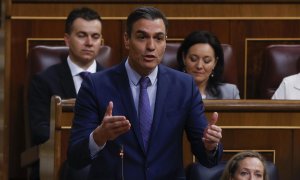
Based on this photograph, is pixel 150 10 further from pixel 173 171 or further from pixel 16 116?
pixel 16 116

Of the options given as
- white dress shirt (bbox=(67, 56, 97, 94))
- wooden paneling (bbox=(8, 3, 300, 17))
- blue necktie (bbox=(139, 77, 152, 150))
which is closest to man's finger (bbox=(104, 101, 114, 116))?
blue necktie (bbox=(139, 77, 152, 150))

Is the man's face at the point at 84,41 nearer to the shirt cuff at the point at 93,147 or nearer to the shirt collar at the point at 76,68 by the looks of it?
the shirt collar at the point at 76,68

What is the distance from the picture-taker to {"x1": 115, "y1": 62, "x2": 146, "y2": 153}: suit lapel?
4.60 feet

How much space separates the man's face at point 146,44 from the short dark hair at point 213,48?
31.9 inches

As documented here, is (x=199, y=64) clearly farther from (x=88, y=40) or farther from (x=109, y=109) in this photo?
(x=109, y=109)

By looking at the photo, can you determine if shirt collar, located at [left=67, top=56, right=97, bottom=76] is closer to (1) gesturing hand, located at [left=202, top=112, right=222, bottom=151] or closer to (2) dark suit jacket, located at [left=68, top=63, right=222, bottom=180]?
(2) dark suit jacket, located at [left=68, top=63, right=222, bottom=180]

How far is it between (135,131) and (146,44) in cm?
13

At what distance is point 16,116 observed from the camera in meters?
2.38

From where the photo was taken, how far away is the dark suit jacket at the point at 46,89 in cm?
212

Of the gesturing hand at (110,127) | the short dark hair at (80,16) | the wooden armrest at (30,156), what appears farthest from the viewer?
the short dark hair at (80,16)

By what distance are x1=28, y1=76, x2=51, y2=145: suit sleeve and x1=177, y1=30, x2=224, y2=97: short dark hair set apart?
33cm

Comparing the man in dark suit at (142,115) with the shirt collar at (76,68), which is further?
the shirt collar at (76,68)

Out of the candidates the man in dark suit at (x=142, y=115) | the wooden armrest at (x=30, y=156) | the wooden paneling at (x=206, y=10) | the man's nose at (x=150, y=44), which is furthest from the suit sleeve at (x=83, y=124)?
Answer: the wooden paneling at (x=206, y=10)

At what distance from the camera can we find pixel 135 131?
55.2 inches
